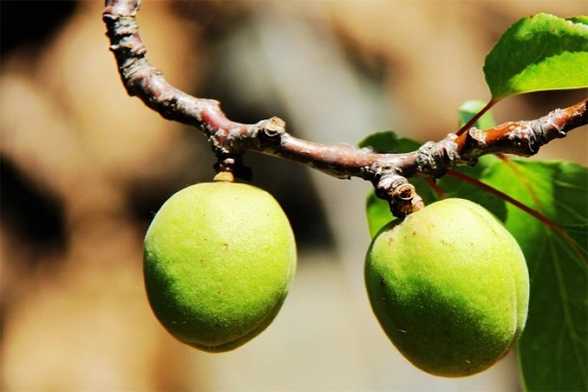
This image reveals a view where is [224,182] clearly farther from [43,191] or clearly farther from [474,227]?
[43,191]

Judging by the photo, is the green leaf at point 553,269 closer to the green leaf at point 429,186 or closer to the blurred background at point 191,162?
the green leaf at point 429,186

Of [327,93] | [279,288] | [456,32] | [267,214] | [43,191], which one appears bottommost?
[279,288]

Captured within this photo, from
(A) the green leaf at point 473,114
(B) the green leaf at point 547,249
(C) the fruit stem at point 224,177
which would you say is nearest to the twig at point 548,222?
(B) the green leaf at point 547,249

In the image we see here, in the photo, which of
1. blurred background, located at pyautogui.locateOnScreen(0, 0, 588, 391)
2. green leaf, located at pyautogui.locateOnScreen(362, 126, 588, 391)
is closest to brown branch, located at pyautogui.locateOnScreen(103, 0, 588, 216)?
green leaf, located at pyautogui.locateOnScreen(362, 126, 588, 391)

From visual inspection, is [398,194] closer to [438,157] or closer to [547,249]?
[438,157]

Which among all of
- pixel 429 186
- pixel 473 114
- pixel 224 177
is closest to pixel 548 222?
pixel 429 186

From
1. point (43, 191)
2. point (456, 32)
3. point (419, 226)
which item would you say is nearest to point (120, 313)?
point (43, 191)
